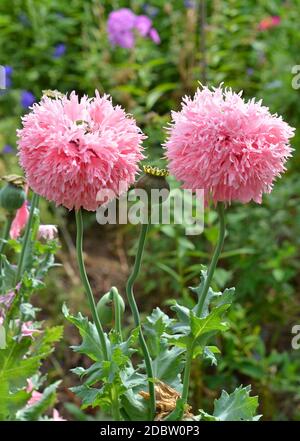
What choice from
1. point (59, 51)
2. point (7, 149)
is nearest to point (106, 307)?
point (7, 149)

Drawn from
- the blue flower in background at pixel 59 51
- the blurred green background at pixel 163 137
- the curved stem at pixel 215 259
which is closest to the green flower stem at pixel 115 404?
the curved stem at pixel 215 259

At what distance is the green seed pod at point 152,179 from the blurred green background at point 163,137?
32.5 inches

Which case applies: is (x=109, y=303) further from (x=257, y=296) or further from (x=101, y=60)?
(x=101, y=60)

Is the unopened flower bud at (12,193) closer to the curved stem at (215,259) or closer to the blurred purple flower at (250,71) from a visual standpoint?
the curved stem at (215,259)

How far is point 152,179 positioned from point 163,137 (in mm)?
1040

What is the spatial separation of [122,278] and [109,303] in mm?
1460

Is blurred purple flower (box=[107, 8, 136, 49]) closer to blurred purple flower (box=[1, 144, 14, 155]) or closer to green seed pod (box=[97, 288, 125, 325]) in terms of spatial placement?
blurred purple flower (box=[1, 144, 14, 155])

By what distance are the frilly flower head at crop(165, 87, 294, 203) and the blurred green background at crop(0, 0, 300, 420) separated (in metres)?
0.86

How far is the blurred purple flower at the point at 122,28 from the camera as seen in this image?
2.88 m

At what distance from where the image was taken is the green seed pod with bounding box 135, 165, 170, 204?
0.94 meters

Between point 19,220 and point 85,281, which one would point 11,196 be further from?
point 85,281
